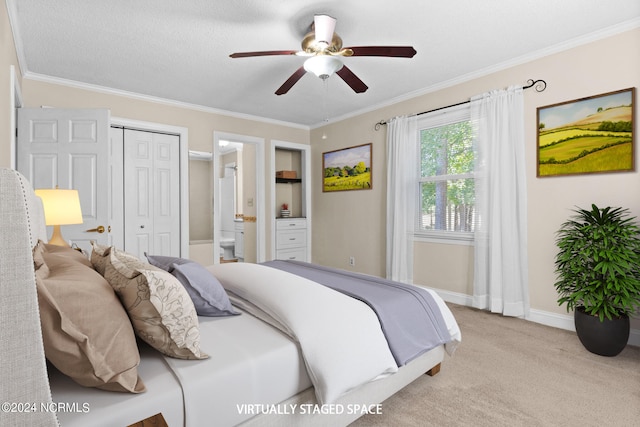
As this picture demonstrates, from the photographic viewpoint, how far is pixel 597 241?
7.86 ft

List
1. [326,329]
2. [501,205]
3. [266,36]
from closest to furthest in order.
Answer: [326,329] < [266,36] < [501,205]

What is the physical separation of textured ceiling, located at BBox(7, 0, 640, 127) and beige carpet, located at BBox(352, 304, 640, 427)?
2.58 m

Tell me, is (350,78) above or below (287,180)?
above

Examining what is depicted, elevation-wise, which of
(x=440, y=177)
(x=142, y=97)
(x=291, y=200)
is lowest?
(x=291, y=200)

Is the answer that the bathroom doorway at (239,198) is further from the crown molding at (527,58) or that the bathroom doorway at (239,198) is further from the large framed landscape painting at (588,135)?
the large framed landscape painting at (588,135)

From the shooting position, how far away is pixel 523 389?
1951 mm

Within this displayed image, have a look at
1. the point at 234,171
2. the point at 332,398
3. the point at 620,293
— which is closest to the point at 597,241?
the point at 620,293

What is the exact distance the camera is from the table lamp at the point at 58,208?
7.61 ft

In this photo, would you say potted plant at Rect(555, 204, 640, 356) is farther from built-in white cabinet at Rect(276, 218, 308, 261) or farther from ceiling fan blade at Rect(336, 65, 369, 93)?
built-in white cabinet at Rect(276, 218, 308, 261)

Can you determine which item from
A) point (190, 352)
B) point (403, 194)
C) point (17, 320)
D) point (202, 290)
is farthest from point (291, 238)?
point (17, 320)

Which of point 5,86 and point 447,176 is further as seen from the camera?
point 447,176

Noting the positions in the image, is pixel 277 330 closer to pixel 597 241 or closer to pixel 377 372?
pixel 377 372

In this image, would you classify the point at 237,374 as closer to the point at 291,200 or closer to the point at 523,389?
the point at 523,389

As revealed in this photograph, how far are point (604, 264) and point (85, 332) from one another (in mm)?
3021
